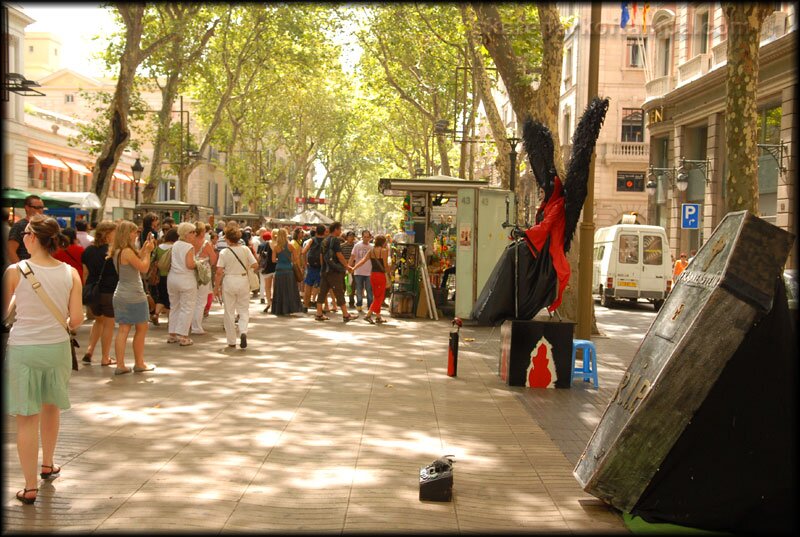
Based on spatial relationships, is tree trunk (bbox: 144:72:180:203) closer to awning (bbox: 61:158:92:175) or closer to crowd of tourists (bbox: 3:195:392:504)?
crowd of tourists (bbox: 3:195:392:504)

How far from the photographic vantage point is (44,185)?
159 feet

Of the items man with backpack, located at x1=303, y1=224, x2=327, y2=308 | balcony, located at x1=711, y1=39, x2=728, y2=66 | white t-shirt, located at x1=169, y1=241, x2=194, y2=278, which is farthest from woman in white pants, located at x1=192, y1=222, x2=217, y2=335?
balcony, located at x1=711, y1=39, x2=728, y2=66

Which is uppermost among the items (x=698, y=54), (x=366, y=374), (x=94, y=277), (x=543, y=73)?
(x=698, y=54)

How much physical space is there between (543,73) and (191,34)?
56.2 feet

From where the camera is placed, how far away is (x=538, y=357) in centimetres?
1016

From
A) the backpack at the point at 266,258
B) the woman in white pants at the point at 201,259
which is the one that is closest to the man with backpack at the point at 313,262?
the backpack at the point at 266,258

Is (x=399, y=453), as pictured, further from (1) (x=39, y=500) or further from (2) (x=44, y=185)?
(2) (x=44, y=185)

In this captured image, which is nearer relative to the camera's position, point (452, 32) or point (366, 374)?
point (366, 374)

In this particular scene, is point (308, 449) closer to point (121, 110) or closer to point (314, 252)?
point (314, 252)

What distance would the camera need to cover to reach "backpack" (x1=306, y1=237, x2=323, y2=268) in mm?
18266

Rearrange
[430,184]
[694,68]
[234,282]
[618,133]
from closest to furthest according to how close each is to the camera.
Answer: [234,282]
[430,184]
[694,68]
[618,133]

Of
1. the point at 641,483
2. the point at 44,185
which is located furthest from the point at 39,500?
the point at 44,185

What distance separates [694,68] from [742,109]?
2084 centimetres

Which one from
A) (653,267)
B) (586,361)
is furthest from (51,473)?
Result: (653,267)
